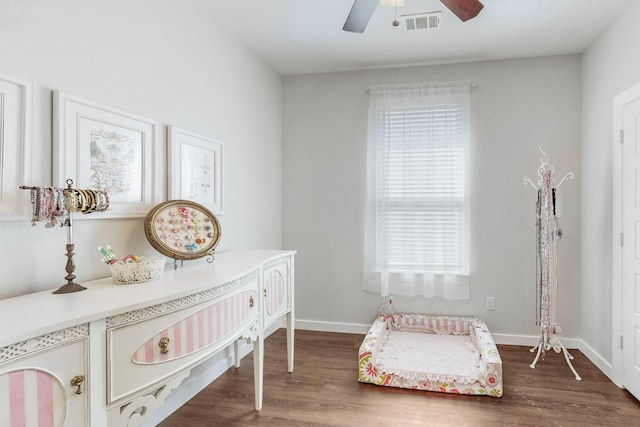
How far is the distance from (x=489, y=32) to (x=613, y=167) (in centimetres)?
135

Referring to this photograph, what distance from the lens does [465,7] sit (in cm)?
226

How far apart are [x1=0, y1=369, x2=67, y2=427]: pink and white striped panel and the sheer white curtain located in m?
3.05

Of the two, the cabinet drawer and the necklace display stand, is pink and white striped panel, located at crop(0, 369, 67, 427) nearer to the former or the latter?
the cabinet drawer

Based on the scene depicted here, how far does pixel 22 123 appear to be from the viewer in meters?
1.60

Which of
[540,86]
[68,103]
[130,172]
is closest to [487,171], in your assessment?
[540,86]

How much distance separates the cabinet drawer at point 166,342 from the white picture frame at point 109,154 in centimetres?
71

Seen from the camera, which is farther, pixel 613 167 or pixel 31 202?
pixel 613 167

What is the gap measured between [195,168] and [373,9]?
1475 millimetres

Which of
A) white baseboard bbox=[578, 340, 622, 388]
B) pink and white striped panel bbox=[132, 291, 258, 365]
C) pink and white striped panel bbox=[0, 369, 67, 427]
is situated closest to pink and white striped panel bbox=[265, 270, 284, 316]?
pink and white striped panel bbox=[132, 291, 258, 365]

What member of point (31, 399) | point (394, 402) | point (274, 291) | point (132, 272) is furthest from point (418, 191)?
point (31, 399)

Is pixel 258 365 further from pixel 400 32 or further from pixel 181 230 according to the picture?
pixel 400 32

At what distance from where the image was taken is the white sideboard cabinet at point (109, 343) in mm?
1096

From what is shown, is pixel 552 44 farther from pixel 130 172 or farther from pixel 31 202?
pixel 31 202

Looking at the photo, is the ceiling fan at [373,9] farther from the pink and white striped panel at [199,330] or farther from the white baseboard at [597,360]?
the white baseboard at [597,360]
